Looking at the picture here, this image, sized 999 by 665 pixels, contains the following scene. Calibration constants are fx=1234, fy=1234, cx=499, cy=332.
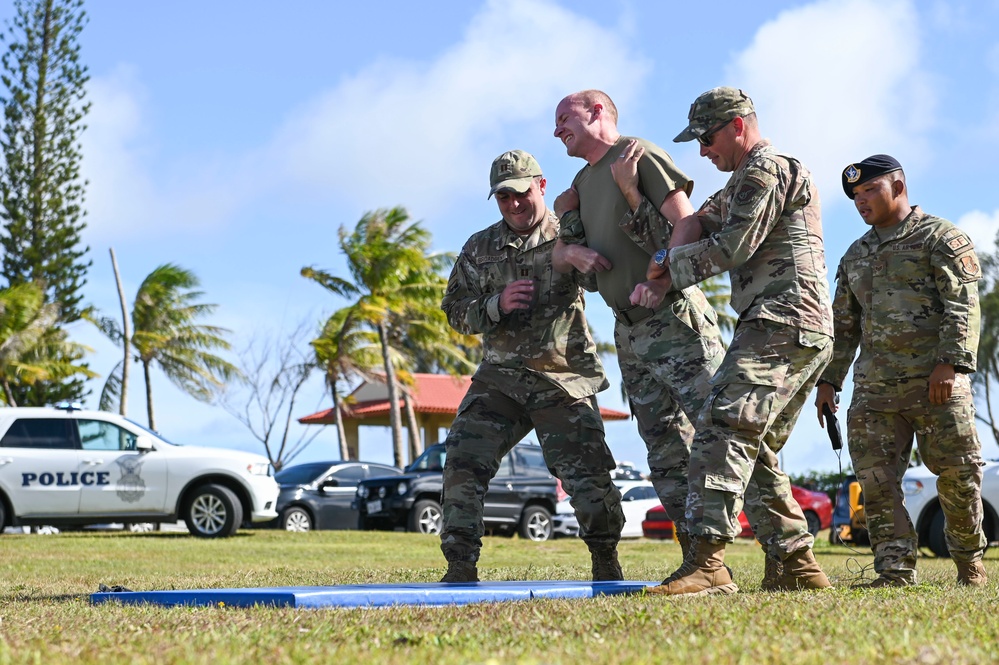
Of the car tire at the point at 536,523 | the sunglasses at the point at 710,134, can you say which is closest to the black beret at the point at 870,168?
the sunglasses at the point at 710,134

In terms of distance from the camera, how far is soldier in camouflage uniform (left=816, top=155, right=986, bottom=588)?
6.06 metres

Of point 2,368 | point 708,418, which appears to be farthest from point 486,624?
point 2,368

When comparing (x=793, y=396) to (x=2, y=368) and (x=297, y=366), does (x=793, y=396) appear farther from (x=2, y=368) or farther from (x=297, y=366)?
(x=297, y=366)

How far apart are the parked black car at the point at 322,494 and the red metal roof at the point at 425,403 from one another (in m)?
19.0

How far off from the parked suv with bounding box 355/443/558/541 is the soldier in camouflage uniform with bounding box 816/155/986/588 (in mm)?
13521

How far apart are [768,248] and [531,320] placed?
4.55 ft

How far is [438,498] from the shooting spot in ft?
65.2

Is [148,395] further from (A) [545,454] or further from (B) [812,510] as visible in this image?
(A) [545,454]

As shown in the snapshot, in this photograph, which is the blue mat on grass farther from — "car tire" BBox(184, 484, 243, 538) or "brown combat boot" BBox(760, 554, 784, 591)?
"car tire" BBox(184, 484, 243, 538)

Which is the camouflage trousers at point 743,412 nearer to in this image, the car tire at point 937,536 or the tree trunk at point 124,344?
the car tire at point 937,536

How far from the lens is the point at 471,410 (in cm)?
619

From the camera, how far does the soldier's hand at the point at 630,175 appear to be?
18.3 ft

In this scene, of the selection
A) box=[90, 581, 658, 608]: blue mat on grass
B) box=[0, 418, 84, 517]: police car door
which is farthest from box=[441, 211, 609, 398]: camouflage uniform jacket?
box=[0, 418, 84, 517]: police car door

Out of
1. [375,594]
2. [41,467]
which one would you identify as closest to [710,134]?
[375,594]
